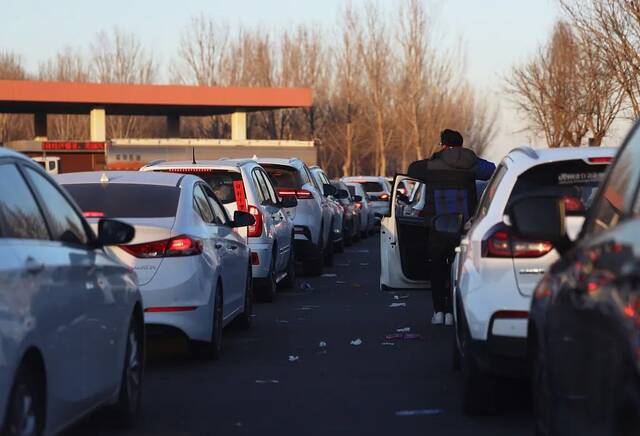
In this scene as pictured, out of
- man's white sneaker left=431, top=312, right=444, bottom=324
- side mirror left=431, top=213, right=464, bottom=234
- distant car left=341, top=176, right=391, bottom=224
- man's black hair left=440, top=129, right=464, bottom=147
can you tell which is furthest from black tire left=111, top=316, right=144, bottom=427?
distant car left=341, top=176, right=391, bottom=224

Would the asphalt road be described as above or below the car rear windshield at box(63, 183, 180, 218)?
below

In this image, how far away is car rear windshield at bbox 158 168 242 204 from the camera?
622 inches

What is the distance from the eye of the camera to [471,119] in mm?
103250

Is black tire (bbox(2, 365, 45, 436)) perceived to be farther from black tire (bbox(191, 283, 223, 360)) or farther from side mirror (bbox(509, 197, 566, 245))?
black tire (bbox(191, 283, 223, 360))

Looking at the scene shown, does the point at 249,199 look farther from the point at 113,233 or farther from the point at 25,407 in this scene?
the point at 25,407

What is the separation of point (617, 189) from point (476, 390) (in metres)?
2.83

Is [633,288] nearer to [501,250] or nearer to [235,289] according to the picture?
[501,250]

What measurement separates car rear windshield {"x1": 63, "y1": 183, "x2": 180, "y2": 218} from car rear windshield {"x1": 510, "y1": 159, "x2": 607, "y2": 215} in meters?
3.27

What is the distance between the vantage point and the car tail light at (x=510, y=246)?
7.71 metres

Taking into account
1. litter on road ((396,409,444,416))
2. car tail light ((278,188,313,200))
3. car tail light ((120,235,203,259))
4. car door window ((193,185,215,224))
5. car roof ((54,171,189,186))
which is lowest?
litter on road ((396,409,444,416))

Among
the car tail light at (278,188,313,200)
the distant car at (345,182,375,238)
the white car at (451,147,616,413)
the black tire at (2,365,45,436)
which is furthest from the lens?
the distant car at (345,182,375,238)

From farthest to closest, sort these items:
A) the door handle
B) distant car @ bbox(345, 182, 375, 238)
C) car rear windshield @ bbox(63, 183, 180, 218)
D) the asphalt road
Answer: distant car @ bbox(345, 182, 375, 238) < car rear windshield @ bbox(63, 183, 180, 218) < the asphalt road < the door handle

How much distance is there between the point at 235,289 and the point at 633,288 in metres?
8.70

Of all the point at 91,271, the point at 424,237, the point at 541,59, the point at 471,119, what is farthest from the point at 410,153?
the point at 91,271
